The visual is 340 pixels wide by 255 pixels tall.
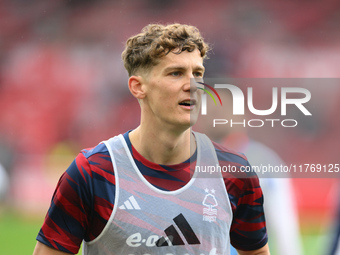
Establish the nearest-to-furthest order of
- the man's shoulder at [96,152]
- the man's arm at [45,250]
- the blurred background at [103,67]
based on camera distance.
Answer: the man's arm at [45,250]
the man's shoulder at [96,152]
the blurred background at [103,67]

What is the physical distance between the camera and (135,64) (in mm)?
2496

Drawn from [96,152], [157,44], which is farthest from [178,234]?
[157,44]

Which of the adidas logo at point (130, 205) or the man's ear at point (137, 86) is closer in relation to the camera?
the adidas logo at point (130, 205)

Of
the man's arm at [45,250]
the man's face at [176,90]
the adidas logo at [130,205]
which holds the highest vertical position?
the man's face at [176,90]

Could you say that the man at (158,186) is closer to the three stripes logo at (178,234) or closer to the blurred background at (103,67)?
the three stripes logo at (178,234)

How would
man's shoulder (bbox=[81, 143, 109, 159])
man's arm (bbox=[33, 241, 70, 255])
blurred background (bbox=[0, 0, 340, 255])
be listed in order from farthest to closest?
1. blurred background (bbox=[0, 0, 340, 255])
2. man's shoulder (bbox=[81, 143, 109, 159])
3. man's arm (bbox=[33, 241, 70, 255])

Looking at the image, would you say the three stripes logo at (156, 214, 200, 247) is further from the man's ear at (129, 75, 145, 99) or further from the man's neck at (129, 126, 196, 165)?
the man's ear at (129, 75, 145, 99)

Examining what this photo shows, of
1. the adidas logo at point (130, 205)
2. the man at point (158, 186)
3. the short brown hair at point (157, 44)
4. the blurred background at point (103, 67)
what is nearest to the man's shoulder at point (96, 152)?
the man at point (158, 186)

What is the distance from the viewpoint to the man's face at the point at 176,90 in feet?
7.57

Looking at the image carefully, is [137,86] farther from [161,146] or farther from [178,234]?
[178,234]

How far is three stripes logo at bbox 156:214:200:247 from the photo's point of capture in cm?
228

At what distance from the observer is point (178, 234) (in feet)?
7.53

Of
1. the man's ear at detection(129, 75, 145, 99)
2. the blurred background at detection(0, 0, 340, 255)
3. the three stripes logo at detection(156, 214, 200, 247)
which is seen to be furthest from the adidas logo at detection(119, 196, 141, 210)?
the blurred background at detection(0, 0, 340, 255)

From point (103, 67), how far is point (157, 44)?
963 cm
